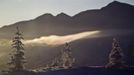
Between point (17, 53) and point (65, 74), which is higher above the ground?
point (17, 53)

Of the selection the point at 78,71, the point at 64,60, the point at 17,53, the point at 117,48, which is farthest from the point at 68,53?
the point at 78,71

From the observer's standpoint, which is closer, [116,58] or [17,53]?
[17,53]

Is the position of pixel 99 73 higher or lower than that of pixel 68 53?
lower

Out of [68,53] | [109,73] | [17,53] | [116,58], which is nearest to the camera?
[109,73]

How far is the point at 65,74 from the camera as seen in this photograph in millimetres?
81812

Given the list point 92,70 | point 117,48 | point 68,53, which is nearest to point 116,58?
point 117,48

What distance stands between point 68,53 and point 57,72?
60.8 metres

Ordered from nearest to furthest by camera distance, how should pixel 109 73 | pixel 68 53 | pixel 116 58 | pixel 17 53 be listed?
1. pixel 109 73
2. pixel 17 53
3. pixel 116 58
4. pixel 68 53

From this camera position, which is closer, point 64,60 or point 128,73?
point 128,73

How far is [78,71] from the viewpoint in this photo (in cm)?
8338

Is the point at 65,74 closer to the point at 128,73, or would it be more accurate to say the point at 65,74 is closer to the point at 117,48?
the point at 128,73

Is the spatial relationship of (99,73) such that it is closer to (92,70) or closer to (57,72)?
(92,70)

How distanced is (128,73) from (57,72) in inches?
584

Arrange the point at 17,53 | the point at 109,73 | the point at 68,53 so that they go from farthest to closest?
the point at 68,53, the point at 17,53, the point at 109,73
